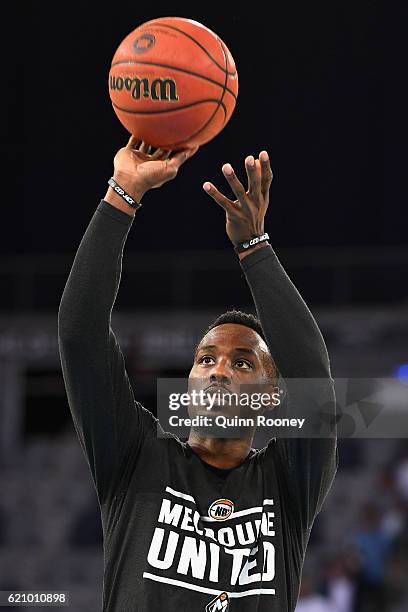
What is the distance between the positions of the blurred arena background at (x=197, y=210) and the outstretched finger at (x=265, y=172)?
8.51 meters

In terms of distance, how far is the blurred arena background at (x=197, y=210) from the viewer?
12.1 metres

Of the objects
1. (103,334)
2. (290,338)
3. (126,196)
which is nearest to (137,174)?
(126,196)

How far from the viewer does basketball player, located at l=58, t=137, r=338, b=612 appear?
2725mm

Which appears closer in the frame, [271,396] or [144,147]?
[144,147]

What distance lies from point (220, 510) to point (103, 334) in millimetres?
631

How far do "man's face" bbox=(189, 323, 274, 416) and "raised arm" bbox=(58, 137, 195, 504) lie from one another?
0.26 m

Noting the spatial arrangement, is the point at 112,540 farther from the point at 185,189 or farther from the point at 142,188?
the point at 185,189

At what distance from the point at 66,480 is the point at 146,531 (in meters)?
8.92

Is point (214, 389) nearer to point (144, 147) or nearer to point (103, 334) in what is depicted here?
point (103, 334)

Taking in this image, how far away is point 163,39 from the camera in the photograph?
3.08 metres

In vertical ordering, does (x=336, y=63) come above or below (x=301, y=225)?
above

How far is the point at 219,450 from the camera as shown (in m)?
3.03

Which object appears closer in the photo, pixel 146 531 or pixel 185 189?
pixel 146 531

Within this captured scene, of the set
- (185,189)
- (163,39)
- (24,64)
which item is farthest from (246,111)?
(163,39)
